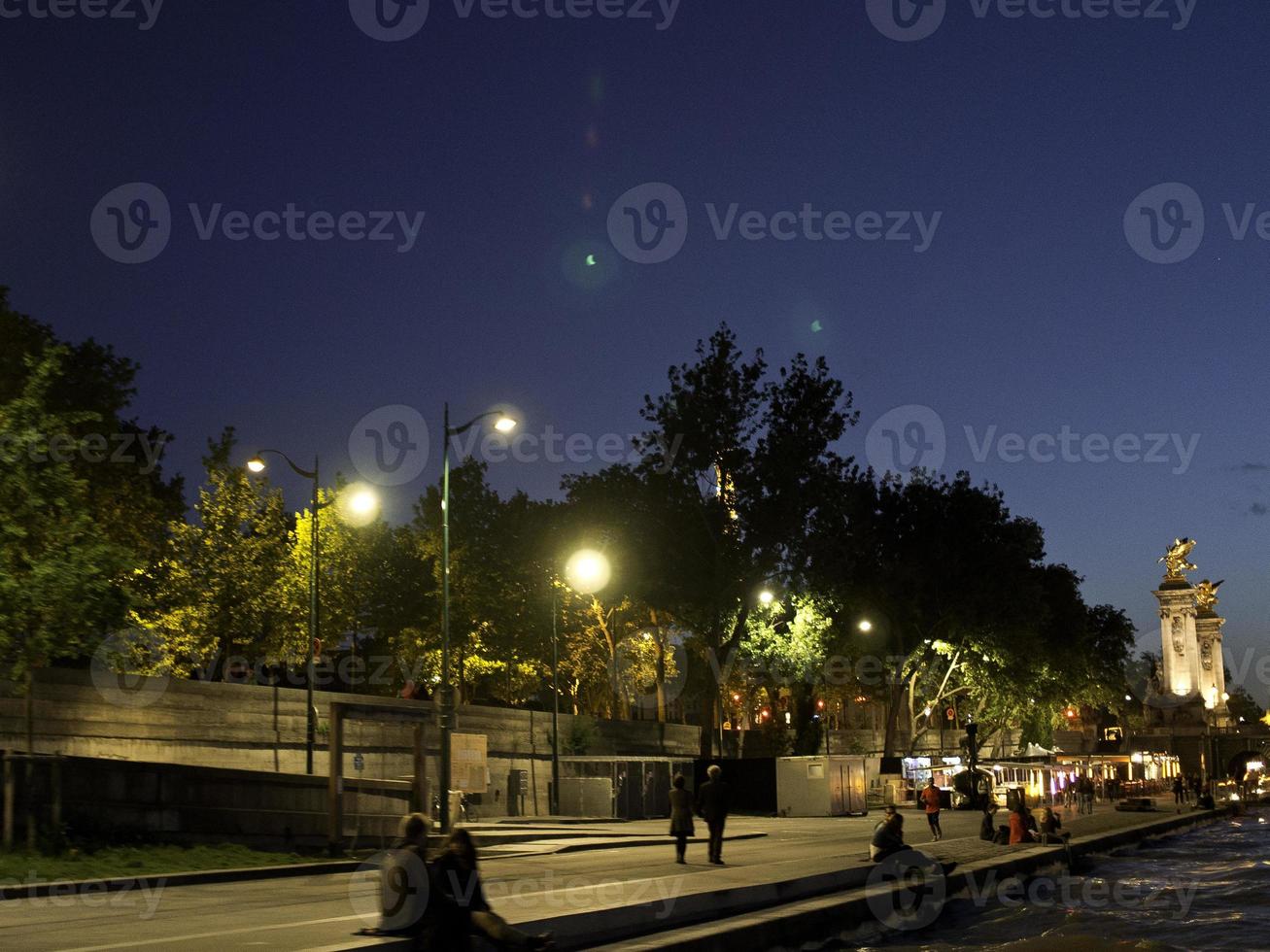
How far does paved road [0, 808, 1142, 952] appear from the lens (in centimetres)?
1552

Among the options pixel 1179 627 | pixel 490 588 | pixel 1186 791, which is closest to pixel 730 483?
pixel 490 588

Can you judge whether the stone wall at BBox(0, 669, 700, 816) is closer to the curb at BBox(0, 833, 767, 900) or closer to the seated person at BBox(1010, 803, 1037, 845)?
the curb at BBox(0, 833, 767, 900)

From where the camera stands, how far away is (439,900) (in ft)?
46.1

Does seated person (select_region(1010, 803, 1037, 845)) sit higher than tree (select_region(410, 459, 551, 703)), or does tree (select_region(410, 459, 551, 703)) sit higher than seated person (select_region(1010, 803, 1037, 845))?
tree (select_region(410, 459, 551, 703))

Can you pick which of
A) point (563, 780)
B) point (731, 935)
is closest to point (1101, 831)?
point (563, 780)

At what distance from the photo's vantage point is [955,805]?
6122cm

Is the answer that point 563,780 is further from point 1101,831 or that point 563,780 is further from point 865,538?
point 865,538

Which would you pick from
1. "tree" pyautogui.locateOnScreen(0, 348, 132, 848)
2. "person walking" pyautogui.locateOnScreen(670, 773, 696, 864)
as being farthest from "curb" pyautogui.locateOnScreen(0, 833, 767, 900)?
"tree" pyautogui.locateOnScreen(0, 348, 132, 848)

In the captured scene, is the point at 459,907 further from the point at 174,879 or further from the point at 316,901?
the point at 174,879

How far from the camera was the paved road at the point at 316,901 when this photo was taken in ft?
50.9

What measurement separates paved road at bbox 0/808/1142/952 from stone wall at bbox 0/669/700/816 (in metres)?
5.28

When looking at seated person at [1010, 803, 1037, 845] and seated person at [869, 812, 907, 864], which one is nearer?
seated person at [869, 812, 907, 864]

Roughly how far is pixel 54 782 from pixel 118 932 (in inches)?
318

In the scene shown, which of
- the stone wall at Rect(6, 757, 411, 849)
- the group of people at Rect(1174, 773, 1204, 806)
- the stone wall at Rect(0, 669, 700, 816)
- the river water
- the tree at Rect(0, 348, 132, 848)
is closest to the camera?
the river water
